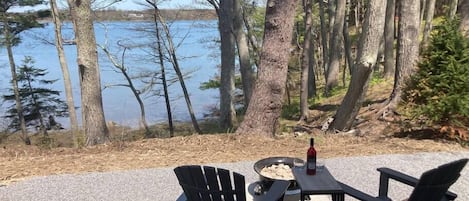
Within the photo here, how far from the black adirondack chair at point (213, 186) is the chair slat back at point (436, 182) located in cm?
79

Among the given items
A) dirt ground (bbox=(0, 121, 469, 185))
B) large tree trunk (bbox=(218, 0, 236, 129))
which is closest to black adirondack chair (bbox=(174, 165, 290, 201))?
dirt ground (bbox=(0, 121, 469, 185))

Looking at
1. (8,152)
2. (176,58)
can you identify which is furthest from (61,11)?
(8,152)

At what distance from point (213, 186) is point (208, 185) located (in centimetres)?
3

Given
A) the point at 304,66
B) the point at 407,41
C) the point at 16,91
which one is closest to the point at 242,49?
the point at 304,66

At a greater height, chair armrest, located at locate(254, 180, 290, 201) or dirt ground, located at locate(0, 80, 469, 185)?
chair armrest, located at locate(254, 180, 290, 201)

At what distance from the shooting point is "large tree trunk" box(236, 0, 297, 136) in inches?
240

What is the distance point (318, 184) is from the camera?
8.30ft

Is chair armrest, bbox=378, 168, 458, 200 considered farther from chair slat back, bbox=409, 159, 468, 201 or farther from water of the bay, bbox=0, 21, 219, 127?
water of the bay, bbox=0, 21, 219, 127

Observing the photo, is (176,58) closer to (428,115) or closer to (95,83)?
(95,83)

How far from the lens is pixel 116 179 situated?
4.41 m

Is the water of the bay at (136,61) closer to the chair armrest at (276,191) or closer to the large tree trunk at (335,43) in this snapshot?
the large tree trunk at (335,43)

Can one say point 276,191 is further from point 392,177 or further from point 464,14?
point 464,14

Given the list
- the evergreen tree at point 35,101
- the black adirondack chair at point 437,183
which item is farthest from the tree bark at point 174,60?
the black adirondack chair at point 437,183

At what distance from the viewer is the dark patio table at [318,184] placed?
95.3 inches
